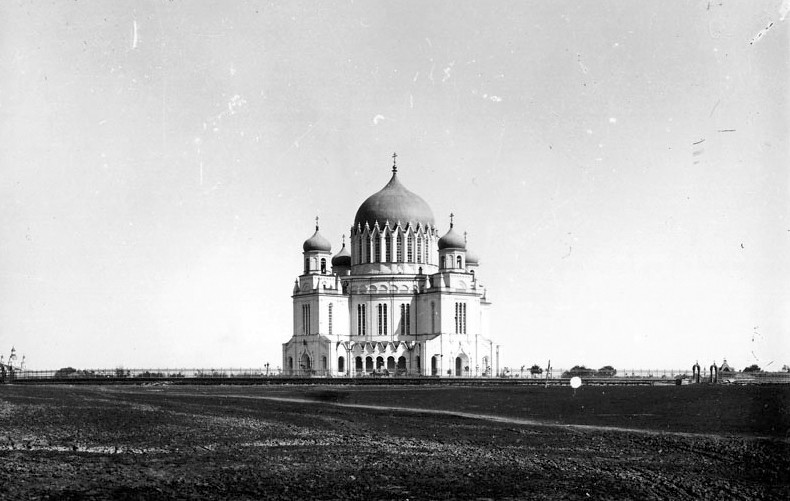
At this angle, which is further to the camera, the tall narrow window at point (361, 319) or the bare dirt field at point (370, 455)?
the tall narrow window at point (361, 319)

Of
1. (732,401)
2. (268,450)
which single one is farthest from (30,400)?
(732,401)

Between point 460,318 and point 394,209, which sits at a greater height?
point 394,209

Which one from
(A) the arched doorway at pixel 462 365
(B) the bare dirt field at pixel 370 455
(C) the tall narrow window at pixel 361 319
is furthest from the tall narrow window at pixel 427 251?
(B) the bare dirt field at pixel 370 455

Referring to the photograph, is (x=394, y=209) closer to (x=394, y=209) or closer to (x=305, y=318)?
(x=394, y=209)

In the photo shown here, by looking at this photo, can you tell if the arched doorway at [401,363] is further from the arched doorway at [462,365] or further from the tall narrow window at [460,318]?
the tall narrow window at [460,318]

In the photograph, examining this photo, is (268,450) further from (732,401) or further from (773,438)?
(732,401)

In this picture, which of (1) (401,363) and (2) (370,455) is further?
(1) (401,363)

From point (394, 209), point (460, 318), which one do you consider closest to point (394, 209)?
point (394, 209)

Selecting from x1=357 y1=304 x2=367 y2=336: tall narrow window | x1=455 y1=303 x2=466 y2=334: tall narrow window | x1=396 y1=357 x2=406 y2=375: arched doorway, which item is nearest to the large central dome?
x1=357 y1=304 x2=367 y2=336: tall narrow window
